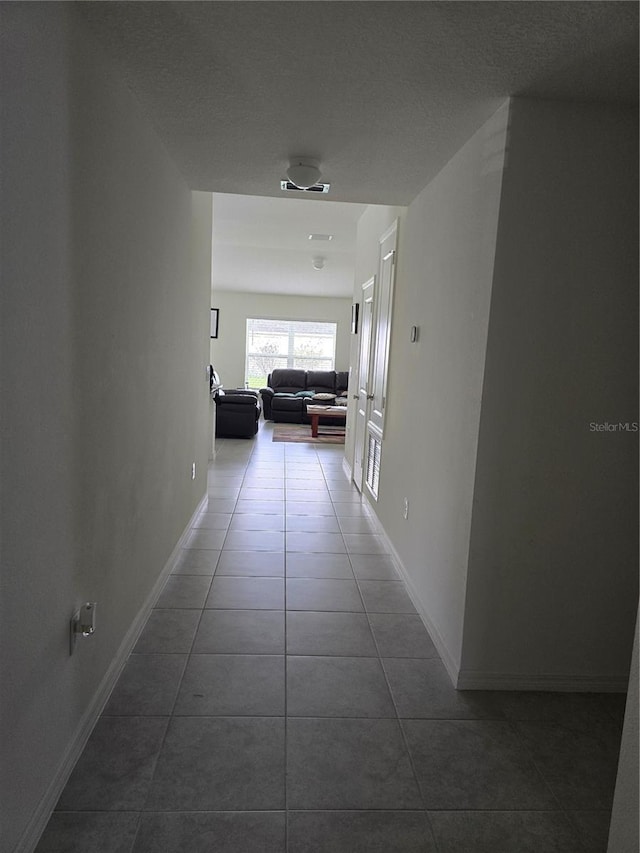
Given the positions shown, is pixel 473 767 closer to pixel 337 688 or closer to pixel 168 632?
pixel 337 688

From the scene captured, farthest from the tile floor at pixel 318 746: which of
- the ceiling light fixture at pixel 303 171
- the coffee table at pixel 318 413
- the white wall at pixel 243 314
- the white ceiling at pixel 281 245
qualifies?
the white wall at pixel 243 314

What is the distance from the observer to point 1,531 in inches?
45.7

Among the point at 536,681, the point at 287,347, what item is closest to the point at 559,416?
the point at 536,681

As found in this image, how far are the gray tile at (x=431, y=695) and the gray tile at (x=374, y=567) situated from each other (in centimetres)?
86

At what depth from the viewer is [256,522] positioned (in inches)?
156

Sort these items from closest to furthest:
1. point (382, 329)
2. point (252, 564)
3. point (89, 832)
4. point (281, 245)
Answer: point (89, 832) < point (252, 564) < point (382, 329) < point (281, 245)

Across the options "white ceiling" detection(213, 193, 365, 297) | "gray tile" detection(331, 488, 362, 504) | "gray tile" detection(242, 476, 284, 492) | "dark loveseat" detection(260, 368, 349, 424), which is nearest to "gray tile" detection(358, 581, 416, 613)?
"gray tile" detection(331, 488, 362, 504)

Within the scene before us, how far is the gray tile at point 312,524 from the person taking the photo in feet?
12.7

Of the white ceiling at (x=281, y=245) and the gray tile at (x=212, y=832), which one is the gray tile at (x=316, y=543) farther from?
the white ceiling at (x=281, y=245)

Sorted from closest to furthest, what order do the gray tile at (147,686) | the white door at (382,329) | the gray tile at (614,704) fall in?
the gray tile at (147,686) < the gray tile at (614,704) < the white door at (382,329)

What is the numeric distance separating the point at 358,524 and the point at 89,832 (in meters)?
2.82

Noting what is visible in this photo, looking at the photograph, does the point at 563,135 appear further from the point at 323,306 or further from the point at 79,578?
the point at 323,306

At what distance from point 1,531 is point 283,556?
2.32 meters

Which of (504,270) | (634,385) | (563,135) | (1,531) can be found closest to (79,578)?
(1,531)
